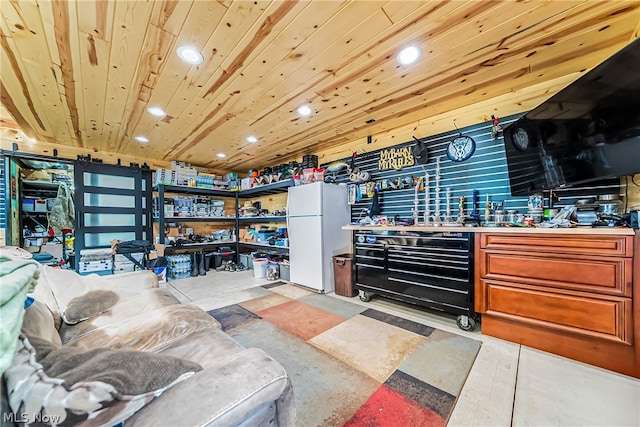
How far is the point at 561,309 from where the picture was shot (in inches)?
70.4

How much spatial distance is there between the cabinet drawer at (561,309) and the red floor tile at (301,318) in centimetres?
142

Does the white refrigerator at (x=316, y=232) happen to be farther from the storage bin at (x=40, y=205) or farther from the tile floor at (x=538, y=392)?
the storage bin at (x=40, y=205)

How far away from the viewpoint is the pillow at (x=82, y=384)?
0.50 m

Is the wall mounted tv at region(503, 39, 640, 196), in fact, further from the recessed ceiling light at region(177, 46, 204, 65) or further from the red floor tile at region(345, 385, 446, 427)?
the recessed ceiling light at region(177, 46, 204, 65)

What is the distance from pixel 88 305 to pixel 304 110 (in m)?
2.55

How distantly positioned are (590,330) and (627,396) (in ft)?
1.25

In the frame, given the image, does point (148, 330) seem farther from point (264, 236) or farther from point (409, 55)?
point (264, 236)

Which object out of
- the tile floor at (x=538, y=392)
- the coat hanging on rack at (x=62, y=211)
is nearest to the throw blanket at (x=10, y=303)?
the tile floor at (x=538, y=392)

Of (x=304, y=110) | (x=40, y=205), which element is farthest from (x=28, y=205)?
(x=304, y=110)

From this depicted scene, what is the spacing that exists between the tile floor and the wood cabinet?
0.38ft

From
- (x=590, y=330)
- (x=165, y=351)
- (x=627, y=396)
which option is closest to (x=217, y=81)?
(x=165, y=351)

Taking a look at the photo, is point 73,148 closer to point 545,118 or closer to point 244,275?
point 244,275

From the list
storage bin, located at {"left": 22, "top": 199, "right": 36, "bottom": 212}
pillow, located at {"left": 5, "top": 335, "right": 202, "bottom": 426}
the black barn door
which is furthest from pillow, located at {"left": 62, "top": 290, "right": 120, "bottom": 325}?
storage bin, located at {"left": 22, "top": 199, "right": 36, "bottom": 212}

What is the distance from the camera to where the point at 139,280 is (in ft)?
6.88
